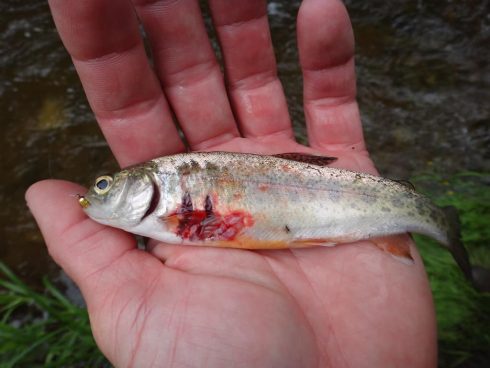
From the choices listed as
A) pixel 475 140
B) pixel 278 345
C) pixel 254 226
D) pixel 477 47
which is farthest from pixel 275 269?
pixel 477 47

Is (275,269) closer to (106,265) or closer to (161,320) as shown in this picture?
(161,320)

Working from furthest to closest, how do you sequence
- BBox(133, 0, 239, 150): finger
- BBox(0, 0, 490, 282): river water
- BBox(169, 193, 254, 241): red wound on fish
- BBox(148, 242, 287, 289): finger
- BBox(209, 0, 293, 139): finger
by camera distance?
1. BBox(0, 0, 490, 282): river water
2. BBox(209, 0, 293, 139): finger
3. BBox(133, 0, 239, 150): finger
4. BBox(169, 193, 254, 241): red wound on fish
5. BBox(148, 242, 287, 289): finger

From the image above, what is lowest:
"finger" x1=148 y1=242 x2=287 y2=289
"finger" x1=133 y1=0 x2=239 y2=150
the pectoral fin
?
the pectoral fin

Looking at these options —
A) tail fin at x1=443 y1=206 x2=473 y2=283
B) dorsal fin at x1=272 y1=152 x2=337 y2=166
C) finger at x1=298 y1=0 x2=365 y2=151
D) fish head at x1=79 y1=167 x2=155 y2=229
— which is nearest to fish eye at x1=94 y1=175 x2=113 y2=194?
fish head at x1=79 y1=167 x2=155 y2=229

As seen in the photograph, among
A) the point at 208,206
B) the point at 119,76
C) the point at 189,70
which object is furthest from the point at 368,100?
the point at 119,76

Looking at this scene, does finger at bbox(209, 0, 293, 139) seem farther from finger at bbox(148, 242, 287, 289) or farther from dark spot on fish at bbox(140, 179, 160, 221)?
finger at bbox(148, 242, 287, 289)

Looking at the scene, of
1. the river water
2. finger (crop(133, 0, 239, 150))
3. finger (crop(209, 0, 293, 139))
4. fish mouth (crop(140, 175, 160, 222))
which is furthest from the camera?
the river water

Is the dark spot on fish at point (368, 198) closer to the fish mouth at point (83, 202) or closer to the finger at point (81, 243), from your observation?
the finger at point (81, 243)

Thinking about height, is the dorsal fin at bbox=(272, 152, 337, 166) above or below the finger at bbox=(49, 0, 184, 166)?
below

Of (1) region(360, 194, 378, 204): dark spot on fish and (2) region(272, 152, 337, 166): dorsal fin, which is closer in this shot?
(1) region(360, 194, 378, 204): dark spot on fish
